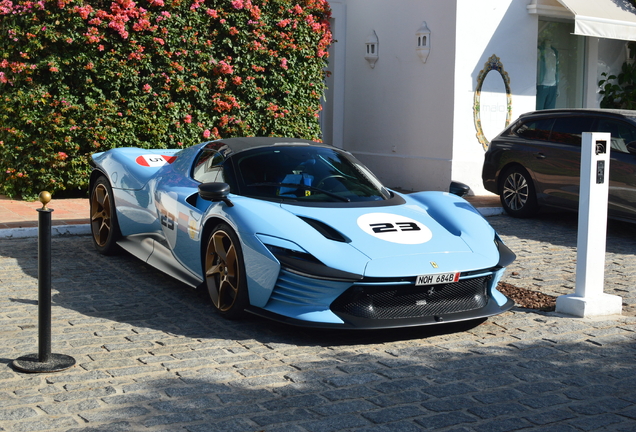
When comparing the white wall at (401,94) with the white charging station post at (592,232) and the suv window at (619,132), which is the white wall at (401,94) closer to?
the suv window at (619,132)

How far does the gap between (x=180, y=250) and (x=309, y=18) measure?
289 inches

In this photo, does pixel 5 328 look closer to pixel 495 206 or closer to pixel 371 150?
pixel 495 206

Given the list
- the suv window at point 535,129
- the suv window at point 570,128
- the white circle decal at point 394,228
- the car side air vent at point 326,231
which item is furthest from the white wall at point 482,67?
the car side air vent at point 326,231

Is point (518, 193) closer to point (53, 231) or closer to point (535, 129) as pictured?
point (535, 129)

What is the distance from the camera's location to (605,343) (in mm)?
5113

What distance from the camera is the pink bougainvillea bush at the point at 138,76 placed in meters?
10.7

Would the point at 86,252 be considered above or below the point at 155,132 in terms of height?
below

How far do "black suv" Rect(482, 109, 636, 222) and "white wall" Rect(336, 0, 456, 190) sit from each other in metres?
2.00

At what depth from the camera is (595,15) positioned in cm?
1338

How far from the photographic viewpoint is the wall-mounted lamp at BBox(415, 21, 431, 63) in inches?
522

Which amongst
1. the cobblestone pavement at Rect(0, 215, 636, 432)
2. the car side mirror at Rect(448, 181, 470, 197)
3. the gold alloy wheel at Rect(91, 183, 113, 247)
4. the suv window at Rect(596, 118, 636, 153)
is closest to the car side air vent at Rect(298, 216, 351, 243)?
the cobblestone pavement at Rect(0, 215, 636, 432)

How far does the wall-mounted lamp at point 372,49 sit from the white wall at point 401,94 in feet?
0.28

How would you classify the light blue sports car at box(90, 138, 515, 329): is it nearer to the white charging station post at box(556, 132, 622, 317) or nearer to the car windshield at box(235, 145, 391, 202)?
the car windshield at box(235, 145, 391, 202)

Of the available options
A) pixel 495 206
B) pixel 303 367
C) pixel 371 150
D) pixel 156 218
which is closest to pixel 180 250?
pixel 156 218
